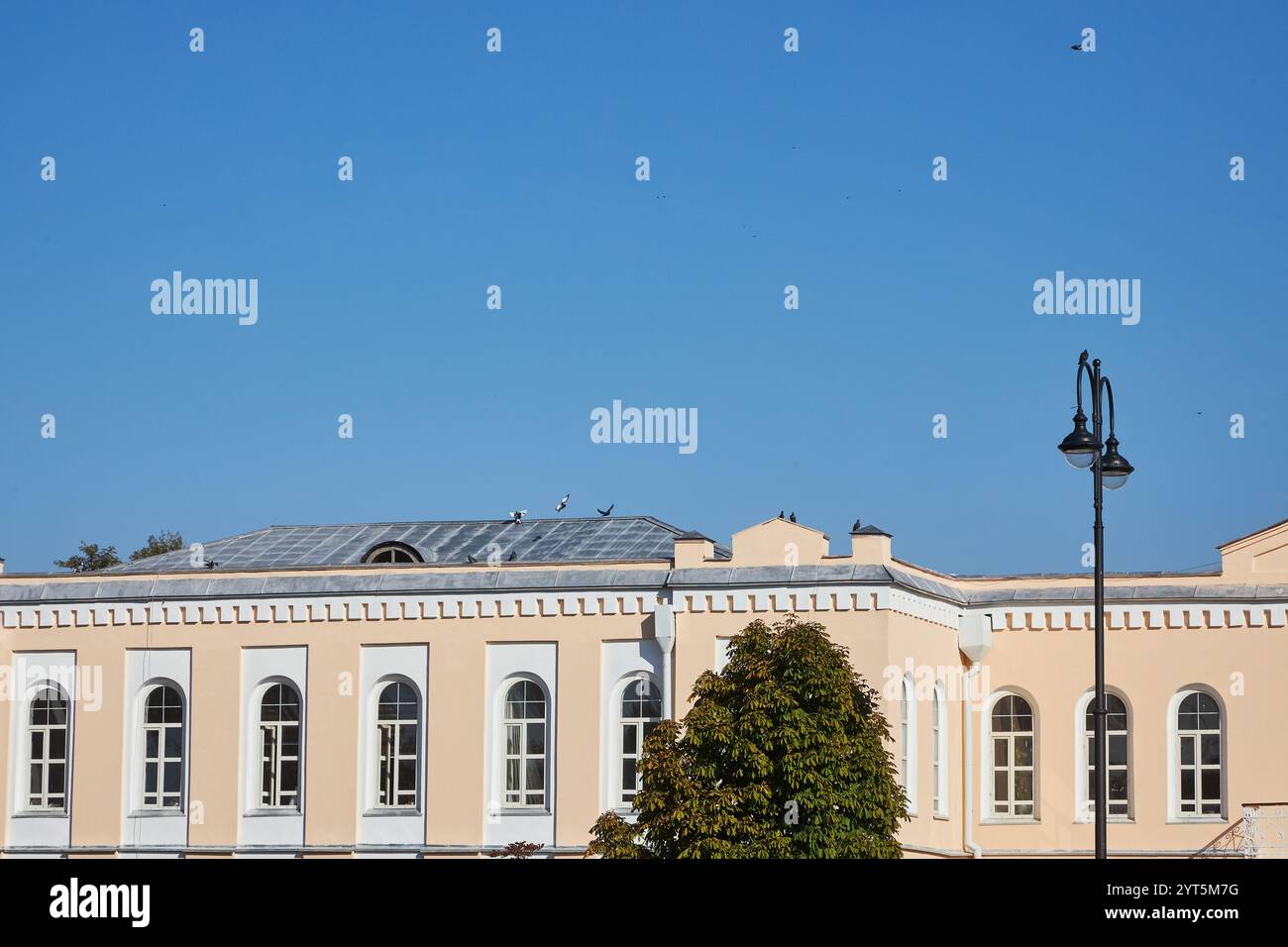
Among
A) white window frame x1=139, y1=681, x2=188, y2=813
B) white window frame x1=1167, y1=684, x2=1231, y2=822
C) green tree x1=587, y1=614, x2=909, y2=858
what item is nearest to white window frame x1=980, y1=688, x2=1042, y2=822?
white window frame x1=1167, y1=684, x2=1231, y2=822

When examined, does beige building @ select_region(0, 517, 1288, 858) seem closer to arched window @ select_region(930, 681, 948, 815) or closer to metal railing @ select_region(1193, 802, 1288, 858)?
arched window @ select_region(930, 681, 948, 815)

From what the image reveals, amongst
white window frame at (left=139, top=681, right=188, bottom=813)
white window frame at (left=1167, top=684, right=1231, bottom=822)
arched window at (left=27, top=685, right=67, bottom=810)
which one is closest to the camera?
white window frame at (left=1167, top=684, right=1231, bottom=822)

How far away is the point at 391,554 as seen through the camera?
4162 centimetres

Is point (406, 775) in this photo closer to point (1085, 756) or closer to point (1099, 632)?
point (1085, 756)

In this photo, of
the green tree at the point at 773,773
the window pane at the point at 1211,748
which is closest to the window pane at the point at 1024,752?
the window pane at the point at 1211,748

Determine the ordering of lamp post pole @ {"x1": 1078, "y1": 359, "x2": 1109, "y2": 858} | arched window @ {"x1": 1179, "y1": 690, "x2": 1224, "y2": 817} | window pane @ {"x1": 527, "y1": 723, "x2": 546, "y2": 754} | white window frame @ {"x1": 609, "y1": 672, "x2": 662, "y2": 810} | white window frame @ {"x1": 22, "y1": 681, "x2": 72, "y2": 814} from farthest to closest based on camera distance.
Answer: white window frame @ {"x1": 22, "y1": 681, "x2": 72, "y2": 814} → window pane @ {"x1": 527, "y1": 723, "x2": 546, "y2": 754} → arched window @ {"x1": 1179, "y1": 690, "x2": 1224, "y2": 817} → white window frame @ {"x1": 609, "y1": 672, "x2": 662, "y2": 810} → lamp post pole @ {"x1": 1078, "y1": 359, "x2": 1109, "y2": 858}

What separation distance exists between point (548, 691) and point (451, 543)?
21.4ft

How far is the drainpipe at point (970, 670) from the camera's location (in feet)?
128

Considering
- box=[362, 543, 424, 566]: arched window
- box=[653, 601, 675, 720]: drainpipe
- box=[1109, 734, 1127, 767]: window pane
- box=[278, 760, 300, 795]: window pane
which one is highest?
box=[362, 543, 424, 566]: arched window

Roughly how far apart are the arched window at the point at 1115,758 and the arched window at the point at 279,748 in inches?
628

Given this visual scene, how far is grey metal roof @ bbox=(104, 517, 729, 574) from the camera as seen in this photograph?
4184 cm

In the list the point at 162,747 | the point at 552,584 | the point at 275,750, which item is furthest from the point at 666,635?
the point at 162,747
